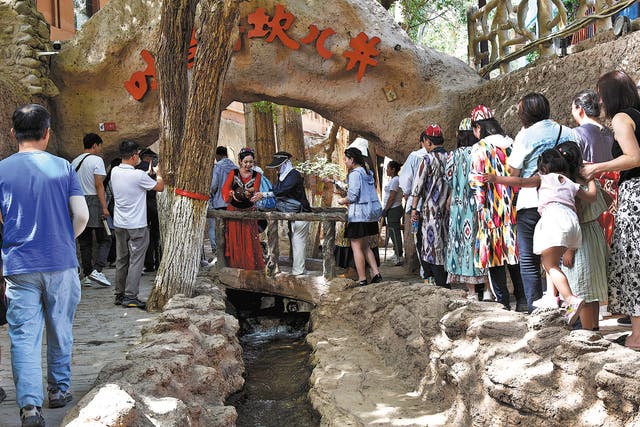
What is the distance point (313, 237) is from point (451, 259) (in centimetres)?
527

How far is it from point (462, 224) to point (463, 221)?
1.1 inches

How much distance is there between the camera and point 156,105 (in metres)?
10.2

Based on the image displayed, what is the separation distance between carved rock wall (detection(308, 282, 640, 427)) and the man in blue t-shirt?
2.19m

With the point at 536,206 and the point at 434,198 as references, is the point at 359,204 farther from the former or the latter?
the point at 536,206

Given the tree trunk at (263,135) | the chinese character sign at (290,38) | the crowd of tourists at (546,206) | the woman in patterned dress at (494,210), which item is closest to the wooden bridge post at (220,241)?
the chinese character sign at (290,38)

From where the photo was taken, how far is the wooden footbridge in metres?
8.04

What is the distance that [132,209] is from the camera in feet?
23.1

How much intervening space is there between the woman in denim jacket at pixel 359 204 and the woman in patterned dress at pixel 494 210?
1.86 m

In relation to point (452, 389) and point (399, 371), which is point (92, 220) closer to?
point (399, 371)

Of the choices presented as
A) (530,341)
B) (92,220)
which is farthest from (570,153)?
(92,220)

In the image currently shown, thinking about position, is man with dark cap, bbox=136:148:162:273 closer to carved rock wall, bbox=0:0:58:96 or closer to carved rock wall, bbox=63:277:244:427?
carved rock wall, bbox=0:0:58:96

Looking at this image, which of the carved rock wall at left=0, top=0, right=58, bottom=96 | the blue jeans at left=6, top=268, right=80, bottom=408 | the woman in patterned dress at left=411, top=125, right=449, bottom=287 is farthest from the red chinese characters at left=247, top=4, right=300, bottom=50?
the blue jeans at left=6, top=268, right=80, bottom=408

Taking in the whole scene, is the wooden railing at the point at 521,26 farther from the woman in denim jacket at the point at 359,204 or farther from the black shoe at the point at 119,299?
the black shoe at the point at 119,299

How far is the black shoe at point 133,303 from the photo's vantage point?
7.12m
